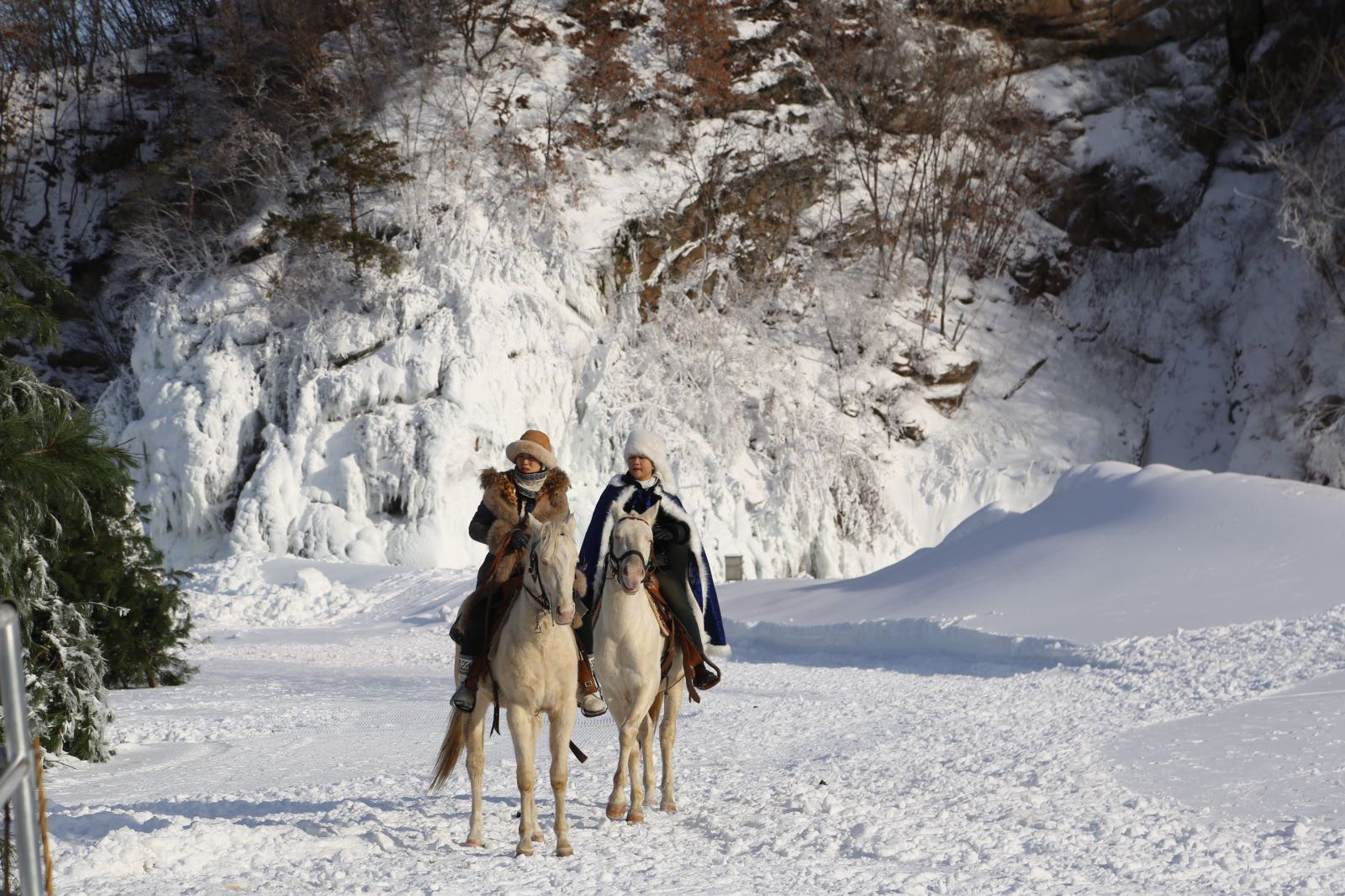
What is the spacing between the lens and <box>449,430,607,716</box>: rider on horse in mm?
6176

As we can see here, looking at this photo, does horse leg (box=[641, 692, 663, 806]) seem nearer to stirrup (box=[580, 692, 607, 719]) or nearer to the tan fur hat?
stirrup (box=[580, 692, 607, 719])

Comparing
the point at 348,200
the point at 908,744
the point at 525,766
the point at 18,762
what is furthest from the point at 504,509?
the point at 348,200

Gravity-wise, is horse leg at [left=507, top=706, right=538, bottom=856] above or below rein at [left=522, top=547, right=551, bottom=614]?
below

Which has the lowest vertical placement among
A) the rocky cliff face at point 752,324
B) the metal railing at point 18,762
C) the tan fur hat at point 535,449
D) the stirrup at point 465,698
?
the stirrup at point 465,698

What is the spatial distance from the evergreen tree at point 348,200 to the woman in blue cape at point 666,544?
2032cm

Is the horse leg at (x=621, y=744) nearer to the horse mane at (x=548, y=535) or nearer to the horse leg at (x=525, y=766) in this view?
the horse leg at (x=525, y=766)

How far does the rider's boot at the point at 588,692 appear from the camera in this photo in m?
6.43

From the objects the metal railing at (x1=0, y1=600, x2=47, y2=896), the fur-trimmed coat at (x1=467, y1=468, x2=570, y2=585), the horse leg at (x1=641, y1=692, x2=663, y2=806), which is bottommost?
the horse leg at (x1=641, y1=692, x2=663, y2=806)

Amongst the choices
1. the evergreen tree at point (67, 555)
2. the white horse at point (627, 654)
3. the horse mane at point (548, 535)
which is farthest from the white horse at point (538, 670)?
the evergreen tree at point (67, 555)

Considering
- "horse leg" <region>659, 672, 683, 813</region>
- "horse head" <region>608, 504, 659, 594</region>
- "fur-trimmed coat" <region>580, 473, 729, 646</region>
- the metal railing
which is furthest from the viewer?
"fur-trimmed coat" <region>580, 473, 729, 646</region>

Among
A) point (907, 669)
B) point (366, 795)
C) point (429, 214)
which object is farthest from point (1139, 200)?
point (366, 795)

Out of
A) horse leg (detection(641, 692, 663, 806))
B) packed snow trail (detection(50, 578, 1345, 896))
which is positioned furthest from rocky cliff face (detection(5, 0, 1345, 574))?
horse leg (detection(641, 692, 663, 806))

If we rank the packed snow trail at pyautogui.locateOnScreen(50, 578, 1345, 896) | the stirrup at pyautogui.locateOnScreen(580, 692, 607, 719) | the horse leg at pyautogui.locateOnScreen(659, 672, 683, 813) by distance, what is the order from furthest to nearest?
the horse leg at pyautogui.locateOnScreen(659, 672, 683, 813) < the stirrup at pyautogui.locateOnScreen(580, 692, 607, 719) < the packed snow trail at pyautogui.locateOnScreen(50, 578, 1345, 896)

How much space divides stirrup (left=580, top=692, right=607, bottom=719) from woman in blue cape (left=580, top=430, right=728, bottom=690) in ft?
2.40
